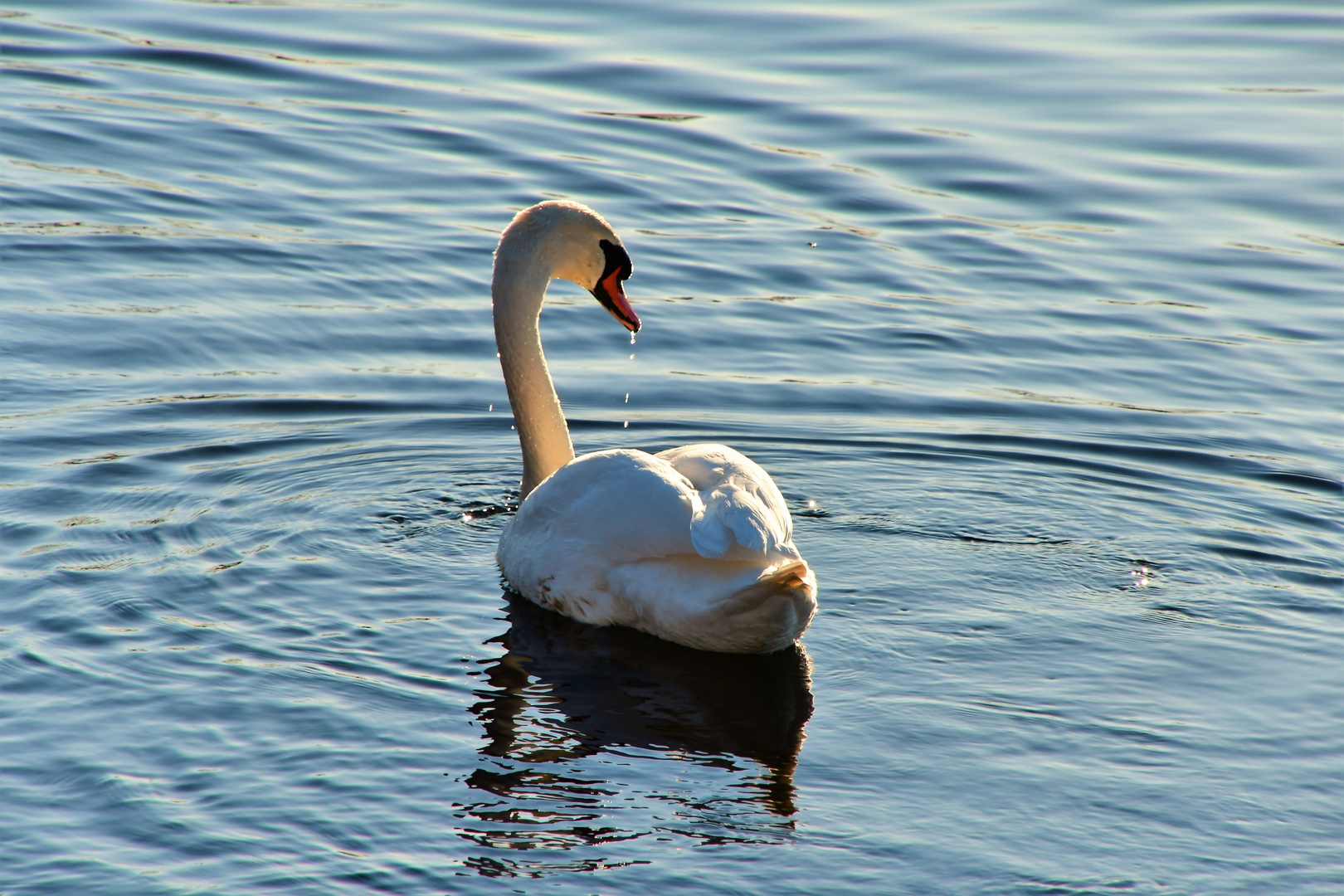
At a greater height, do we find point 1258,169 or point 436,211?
point 1258,169

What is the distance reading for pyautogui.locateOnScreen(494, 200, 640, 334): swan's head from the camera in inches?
332

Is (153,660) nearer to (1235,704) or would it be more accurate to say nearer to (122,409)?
(122,409)

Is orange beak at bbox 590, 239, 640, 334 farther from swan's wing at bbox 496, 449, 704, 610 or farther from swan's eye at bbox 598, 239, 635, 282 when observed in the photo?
swan's wing at bbox 496, 449, 704, 610

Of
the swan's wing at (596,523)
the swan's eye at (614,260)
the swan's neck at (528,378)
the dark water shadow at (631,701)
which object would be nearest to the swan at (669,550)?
the swan's wing at (596,523)

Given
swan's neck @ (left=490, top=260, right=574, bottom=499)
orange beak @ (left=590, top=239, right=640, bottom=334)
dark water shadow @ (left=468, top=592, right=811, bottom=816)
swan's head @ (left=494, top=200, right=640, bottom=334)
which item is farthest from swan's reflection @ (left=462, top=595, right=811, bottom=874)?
swan's head @ (left=494, top=200, right=640, bottom=334)

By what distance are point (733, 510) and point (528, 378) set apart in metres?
2.19

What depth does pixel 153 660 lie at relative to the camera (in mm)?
6418

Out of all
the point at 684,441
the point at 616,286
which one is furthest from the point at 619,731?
the point at 684,441

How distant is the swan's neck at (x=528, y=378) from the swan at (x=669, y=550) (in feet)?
2.53

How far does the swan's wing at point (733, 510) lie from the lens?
21.3 ft

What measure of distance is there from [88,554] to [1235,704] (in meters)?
4.81

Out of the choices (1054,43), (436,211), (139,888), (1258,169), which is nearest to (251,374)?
(436,211)

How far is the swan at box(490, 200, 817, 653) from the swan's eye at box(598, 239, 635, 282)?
143 centimetres

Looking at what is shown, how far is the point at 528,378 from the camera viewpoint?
848cm
